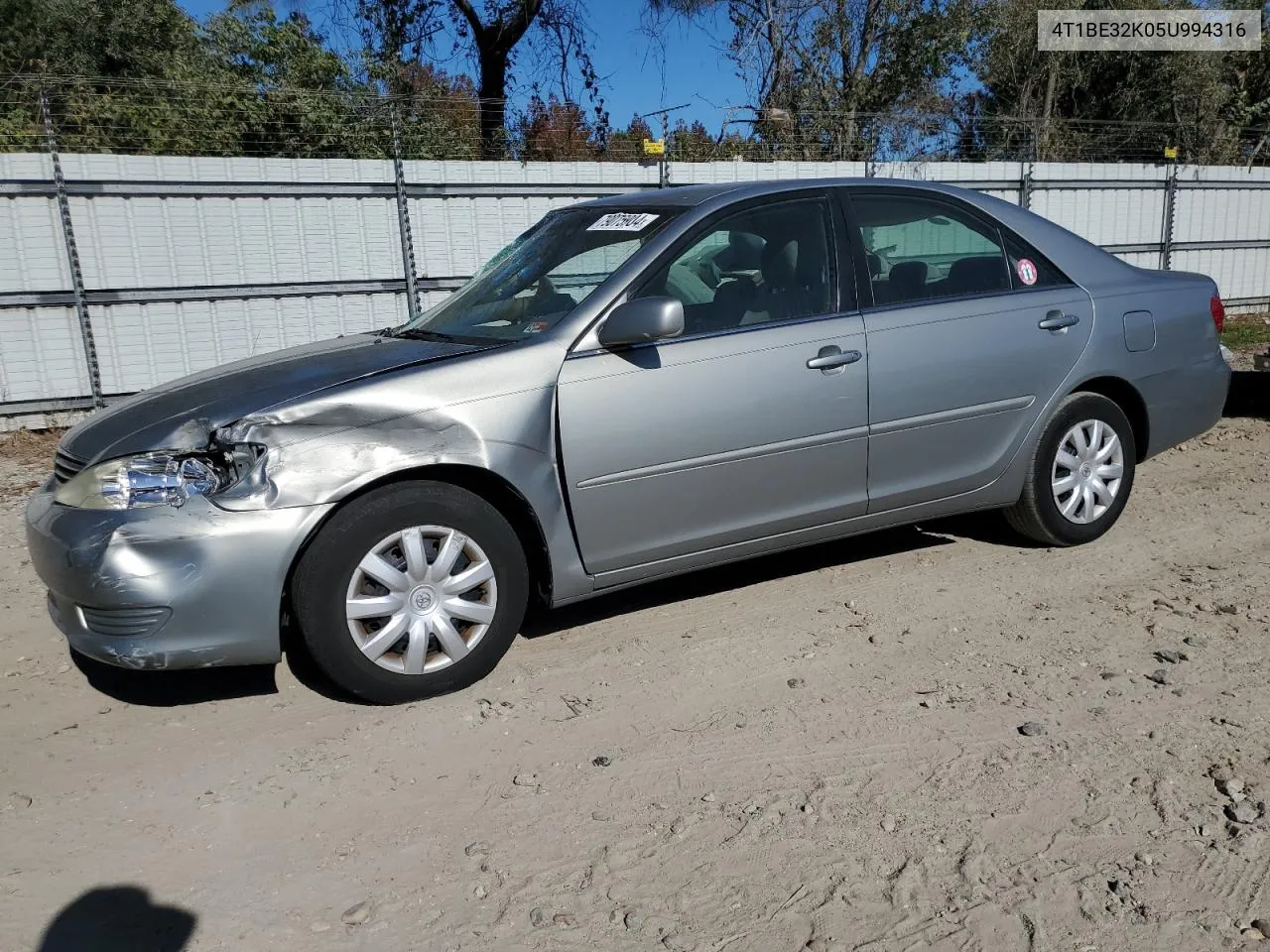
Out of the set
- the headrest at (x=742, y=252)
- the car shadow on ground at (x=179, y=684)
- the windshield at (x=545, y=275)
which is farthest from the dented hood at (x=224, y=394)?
the headrest at (x=742, y=252)

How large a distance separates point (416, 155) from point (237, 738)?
9.89 metres

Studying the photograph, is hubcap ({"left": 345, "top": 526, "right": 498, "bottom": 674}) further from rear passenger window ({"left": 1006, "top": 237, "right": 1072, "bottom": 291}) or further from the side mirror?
rear passenger window ({"left": 1006, "top": 237, "right": 1072, "bottom": 291})

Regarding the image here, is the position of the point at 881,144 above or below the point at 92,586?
above

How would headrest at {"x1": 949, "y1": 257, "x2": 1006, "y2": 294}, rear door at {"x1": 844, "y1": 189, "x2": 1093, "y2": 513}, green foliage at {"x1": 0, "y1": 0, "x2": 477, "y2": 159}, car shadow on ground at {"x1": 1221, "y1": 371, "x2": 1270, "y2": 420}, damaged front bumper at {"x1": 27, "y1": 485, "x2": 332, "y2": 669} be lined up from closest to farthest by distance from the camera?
1. damaged front bumper at {"x1": 27, "y1": 485, "x2": 332, "y2": 669}
2. rear door at {"x1": 844, "y1": 189, "x2": 1093, "y2": 513}
3. headrest at {"x1": 949, "y1": 257, "x2": 1006, "y2": 294}
4. car shadow on ground at {"x1": 1221, "y1": 371, "x2": 1270, "y2": 420}
5. green foliage at {"x1": 0, "y1": 0, "x2": 477, "y2": 159}

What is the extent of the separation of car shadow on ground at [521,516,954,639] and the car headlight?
4.66ft

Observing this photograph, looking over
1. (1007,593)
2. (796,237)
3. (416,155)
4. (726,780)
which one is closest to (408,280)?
(416,155)

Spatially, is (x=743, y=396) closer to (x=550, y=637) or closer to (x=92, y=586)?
(x=550, y=637)

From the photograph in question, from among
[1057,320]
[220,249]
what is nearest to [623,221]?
[1057,320]

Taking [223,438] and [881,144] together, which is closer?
[223,438]

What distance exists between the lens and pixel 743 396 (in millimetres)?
4012

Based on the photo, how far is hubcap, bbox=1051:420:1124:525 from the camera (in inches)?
193

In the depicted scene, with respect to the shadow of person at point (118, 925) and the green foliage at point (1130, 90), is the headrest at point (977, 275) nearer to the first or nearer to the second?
the shadow of person at point (118, 925)

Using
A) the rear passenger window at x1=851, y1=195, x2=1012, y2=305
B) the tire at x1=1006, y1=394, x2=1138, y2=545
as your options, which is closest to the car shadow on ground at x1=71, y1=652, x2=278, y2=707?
the rear passenger window at x1=851, y1=195, x2=1012, y2=305

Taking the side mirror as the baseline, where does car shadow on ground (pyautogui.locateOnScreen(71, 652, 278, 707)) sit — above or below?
below
